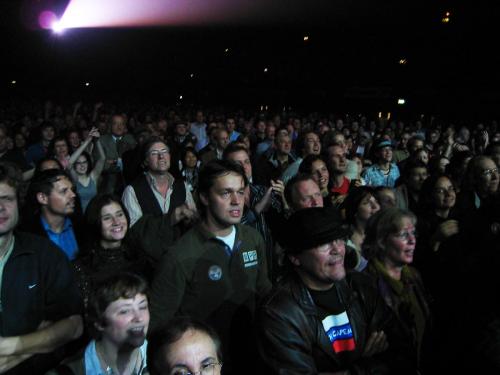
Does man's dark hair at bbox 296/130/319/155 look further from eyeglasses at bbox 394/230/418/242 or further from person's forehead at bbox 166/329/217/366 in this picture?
person's forehead at bbox 166/329/217/366

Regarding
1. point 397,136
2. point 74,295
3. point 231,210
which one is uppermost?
point 397,136

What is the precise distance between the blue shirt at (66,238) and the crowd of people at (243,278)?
11mm

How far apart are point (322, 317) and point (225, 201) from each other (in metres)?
1.03

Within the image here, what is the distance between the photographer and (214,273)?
2943mm

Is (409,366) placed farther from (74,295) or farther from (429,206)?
(429,206)

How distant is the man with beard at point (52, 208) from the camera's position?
12.4ft

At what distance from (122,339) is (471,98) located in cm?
2141

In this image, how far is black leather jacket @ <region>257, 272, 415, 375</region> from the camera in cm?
226

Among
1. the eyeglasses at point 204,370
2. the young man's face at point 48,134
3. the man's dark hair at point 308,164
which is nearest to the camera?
the eyeglasses at point 204,370

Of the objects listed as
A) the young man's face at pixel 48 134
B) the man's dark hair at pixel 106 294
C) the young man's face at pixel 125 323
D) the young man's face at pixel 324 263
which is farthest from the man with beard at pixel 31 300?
the young man's face at pixel 48 134

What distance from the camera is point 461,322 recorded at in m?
3.41

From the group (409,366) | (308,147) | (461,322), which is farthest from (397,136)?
(409,366)

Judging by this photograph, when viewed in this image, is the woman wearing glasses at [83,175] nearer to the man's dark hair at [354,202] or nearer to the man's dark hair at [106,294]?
the man's dark hair at [354,202]

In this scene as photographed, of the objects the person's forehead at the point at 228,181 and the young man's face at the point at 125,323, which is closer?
the young man's face at the point at 125,323
